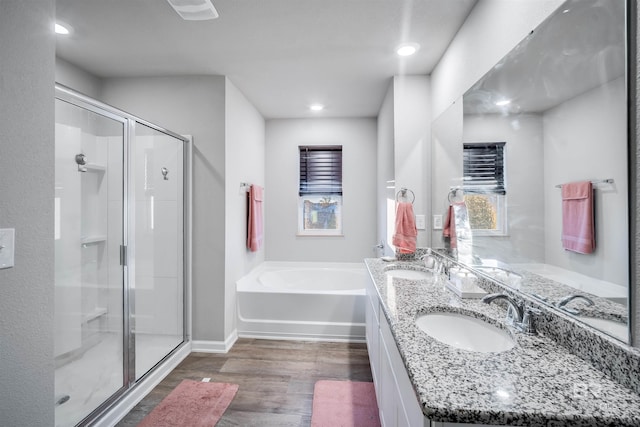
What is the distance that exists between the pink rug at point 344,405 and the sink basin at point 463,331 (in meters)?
0.88

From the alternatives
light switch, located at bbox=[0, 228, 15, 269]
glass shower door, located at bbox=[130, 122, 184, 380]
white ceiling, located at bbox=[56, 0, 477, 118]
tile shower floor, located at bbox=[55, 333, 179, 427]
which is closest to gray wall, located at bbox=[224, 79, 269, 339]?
white ceiling, located at bbox=[56, 0, 477, 118]

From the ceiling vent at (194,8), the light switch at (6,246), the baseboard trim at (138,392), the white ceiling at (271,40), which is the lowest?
the baseboard trim at (138,392)

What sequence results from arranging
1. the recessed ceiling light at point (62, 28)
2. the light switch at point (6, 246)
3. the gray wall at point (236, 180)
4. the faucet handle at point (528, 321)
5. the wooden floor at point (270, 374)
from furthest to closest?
the gray wall at point (236, 180)
the recessed ceiling light at point (62, 28)
the wooden floor at point (270, 374)
the faucet handle at point (528, 321)
the light switch at point (6, 246)

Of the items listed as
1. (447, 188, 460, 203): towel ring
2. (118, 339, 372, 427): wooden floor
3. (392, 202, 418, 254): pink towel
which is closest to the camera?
(118, 339, 372, 427): wooden floor

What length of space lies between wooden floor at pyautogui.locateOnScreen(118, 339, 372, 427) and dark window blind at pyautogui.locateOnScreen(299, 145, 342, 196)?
202 centimetres

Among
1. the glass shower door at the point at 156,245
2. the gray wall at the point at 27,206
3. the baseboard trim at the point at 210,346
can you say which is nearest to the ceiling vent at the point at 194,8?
the gray wall at the point at 27,206

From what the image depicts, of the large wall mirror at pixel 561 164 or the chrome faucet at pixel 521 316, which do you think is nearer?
the large wall mirror at pixel 561 164

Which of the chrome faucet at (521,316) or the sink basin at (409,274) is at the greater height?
the chrome faucet at (521,316)

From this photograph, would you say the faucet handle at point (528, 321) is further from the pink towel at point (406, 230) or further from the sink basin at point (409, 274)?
the pink towel at point (406, 230)

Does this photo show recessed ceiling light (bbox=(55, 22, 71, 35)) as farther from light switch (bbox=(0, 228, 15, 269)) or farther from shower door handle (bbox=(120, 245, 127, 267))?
light switch (bbox=(0, 228, 15, 269))

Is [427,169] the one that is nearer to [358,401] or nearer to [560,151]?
[560,151]

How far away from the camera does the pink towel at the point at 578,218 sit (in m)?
0.96

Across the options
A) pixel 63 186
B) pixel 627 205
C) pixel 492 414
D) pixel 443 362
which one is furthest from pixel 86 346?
pixel 627 205

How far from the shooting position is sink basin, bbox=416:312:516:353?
1202 mm
